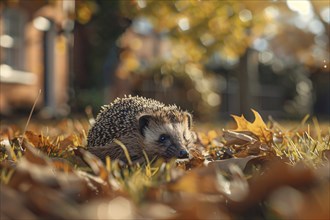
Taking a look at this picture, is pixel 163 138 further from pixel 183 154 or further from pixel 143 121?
pixel 183 154

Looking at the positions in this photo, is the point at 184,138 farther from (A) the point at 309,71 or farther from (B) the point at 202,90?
(A) the point at 309,71

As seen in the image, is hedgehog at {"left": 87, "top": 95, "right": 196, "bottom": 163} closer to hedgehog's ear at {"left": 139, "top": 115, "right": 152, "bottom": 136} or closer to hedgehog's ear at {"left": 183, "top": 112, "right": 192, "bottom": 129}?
hedgehog's ear at {"left": 139, "top": 115, "right": 152, "bottom": 136}

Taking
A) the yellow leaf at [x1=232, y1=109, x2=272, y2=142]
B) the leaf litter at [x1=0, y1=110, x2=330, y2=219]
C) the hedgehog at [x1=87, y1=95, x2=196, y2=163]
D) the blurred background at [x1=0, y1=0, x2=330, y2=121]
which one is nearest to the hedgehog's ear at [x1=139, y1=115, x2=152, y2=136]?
the hedgehog at [x1=87, y1=95, x2=196, y2=163]

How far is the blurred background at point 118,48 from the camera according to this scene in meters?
12.1

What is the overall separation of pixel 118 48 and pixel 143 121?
11785 millimetres

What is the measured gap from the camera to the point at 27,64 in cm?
1806

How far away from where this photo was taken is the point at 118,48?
15875 mm

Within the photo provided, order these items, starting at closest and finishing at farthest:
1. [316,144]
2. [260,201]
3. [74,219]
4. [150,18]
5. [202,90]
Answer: [74,219]
[260,201]
[316,144]
[150,18]
[202,90]

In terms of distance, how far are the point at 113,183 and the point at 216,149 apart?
2093mm

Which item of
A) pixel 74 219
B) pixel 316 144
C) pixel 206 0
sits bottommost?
pixel 74 219

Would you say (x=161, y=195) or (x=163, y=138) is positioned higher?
(x=163, y=138)

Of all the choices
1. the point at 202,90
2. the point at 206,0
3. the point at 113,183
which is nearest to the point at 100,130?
the point at 113,183

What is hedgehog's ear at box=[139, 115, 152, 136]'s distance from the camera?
13.9 ft

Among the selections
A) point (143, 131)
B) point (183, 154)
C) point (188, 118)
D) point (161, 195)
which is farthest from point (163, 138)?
point (161, 195)
